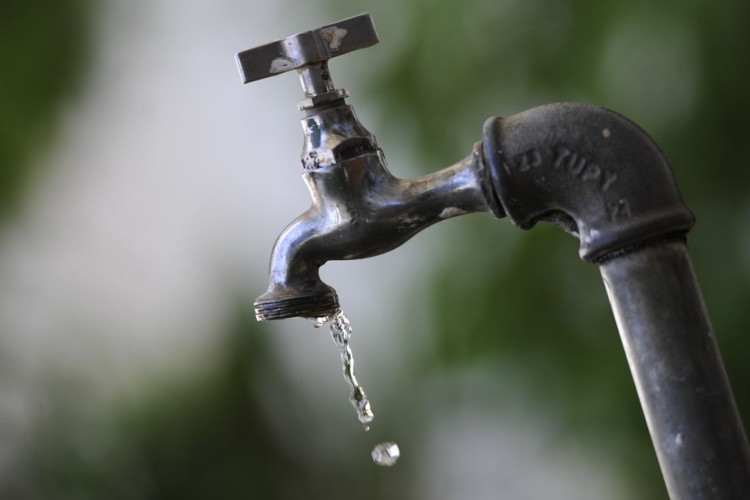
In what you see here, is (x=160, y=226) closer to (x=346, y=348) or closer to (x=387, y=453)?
(x=387, y=453)

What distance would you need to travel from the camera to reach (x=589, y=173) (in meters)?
0.56

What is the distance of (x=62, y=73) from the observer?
62.1 inches

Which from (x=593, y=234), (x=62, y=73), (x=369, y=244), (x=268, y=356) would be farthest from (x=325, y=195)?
(x=62, y=73)

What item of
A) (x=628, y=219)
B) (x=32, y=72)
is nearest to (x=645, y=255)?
(x=628, y=219)

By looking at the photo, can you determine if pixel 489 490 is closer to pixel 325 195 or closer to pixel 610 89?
pixel 610 89

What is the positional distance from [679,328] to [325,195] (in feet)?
0.81

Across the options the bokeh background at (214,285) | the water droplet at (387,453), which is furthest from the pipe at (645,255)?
the bokeh background at (214,285)

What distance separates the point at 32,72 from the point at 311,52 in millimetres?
1128

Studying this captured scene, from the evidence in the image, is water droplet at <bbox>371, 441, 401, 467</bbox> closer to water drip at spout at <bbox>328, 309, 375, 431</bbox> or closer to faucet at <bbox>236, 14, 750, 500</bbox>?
water drip at spout at <bbox>328, 309, 375, 431</bbox>

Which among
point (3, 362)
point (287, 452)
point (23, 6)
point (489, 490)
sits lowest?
point (489, 490)

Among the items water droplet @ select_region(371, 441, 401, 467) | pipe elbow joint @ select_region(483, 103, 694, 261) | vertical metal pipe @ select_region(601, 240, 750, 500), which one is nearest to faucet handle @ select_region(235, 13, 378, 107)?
pipe elbow joint @ select_region(483, 103, 694, 261)

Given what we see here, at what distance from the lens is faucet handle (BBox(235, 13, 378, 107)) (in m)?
0.61

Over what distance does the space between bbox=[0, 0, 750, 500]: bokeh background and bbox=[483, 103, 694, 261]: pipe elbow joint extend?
2.85ft

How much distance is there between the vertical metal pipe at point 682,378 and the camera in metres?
0.54
